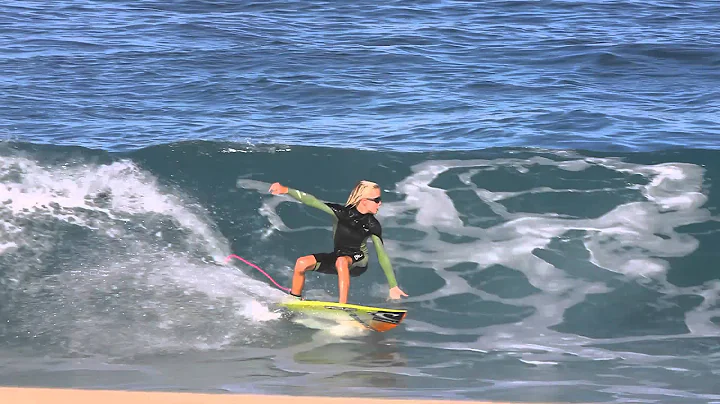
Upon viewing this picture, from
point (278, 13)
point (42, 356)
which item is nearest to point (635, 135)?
point (42, 356)

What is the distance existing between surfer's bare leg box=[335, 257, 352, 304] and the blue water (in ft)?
1.24

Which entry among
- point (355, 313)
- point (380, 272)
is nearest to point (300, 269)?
point (355, 313)

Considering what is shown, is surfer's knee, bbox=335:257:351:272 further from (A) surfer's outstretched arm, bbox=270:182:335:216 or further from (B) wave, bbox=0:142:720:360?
(B) wave, bbox=0:142:720:360

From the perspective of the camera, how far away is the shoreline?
5.19 m

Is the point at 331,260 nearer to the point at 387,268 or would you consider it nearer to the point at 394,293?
the point at 387,268

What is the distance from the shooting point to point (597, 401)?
5.76 m

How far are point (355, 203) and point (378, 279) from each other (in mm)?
1524

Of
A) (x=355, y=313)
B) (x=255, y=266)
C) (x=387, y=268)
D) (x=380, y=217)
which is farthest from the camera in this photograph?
(x=380, y=217)

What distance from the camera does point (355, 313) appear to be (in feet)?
23.7

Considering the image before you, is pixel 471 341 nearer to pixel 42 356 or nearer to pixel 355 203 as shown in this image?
pixel 355 203

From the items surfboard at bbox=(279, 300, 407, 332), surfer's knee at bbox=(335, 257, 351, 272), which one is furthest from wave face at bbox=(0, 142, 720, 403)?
surfer's knee at bbox=(335, 257, 351, 272)

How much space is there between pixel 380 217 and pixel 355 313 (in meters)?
2.55

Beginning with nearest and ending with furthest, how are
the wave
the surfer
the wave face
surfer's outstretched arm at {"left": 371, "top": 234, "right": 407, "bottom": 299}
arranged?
the wave face
surfer's outstretched arm at {"left": 371, "top": 234, "right": 407, "bottom": 299}
the surfer
the wave

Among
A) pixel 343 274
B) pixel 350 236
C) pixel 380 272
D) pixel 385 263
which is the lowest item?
pixel 380 272
